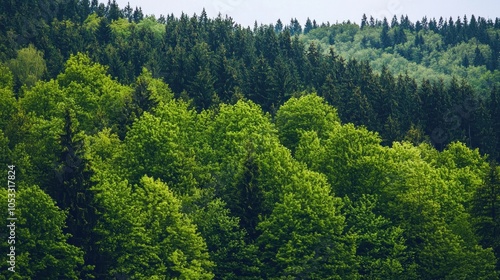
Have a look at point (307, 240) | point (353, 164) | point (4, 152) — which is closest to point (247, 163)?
point (307, 240)

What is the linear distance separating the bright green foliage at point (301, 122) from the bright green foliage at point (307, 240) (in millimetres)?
23584

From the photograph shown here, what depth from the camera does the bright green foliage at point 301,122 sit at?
10112 cm

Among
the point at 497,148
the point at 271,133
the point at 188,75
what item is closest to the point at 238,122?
the point at 271,133

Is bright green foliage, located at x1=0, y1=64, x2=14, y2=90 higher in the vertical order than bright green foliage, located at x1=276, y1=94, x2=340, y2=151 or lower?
higher

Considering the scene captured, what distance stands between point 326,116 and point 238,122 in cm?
1631

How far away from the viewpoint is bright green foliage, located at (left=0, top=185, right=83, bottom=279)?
65.2 metres

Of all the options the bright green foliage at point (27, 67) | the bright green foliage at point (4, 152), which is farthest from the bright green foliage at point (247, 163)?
the bright green foliage at point (27, 67)

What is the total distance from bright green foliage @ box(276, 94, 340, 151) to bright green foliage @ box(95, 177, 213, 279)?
3036 centimetres

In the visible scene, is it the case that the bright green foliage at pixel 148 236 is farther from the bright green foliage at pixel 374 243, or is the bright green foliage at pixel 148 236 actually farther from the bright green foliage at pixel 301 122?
the bright green foliage at pixel 301 122

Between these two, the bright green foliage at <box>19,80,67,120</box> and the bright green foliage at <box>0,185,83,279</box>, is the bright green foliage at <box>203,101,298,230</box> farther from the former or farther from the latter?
the bright green foliage at <box>19,80,67,120</box>

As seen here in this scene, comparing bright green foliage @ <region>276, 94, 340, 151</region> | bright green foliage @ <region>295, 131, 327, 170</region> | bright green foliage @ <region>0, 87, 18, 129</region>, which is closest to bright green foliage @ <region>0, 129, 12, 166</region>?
bright green foliage @ <region>0, 87, 18, 129</region>

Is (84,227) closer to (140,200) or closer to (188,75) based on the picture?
(140,200)

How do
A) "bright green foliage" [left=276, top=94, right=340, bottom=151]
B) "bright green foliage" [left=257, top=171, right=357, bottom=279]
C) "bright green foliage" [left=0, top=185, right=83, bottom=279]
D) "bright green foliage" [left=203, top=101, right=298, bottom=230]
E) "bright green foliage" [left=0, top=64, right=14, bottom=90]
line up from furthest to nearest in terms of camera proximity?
1. "bright green foliage" [left=0, top=64, right=14, bottom=90]
2. "bright green foliage" [left=276, top=94, right=340, bottom=151]
3. "bright green foliage" [left=203, top=101, right=298, bottom=230]
4. "bright green foliage" [left=257, top=171, right=357, bottom=279]
5. "bright green foliage" [left=0, top=185, right=83, bottom=279]

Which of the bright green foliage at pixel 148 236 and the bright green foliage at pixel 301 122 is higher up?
the bright green foliage at pixel 301 122
